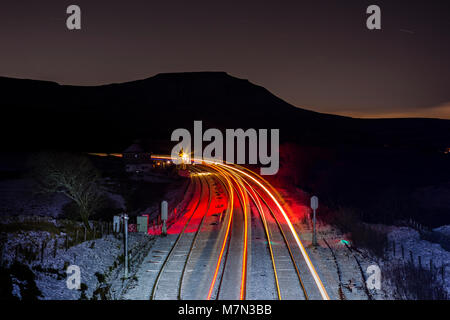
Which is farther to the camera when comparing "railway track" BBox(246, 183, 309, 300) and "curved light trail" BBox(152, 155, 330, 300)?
"curved light trail" BBox(152, 155, 330, 300)

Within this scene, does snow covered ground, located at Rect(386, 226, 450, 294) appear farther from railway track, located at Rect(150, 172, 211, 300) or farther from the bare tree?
the bare tree

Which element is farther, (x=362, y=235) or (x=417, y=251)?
(x=362, y=235)

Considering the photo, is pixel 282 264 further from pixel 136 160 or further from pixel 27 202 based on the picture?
pixel 136 160

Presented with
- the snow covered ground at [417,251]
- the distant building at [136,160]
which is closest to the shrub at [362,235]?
the snow covered ground at [417,251]

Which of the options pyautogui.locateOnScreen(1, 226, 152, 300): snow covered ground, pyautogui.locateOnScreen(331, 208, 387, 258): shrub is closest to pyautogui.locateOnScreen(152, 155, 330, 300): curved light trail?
pyautogui.locateOnScreen(331, 208, 387, 258): shrub

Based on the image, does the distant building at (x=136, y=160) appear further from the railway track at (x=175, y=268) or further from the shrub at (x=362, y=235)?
the shrub at (x=362, y=235)

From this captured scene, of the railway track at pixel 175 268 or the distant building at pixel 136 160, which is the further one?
the distant building at pixel 136 160

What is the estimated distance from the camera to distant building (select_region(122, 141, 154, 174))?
5891 cm

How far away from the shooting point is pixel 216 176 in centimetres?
5309

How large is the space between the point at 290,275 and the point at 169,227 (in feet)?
40.9

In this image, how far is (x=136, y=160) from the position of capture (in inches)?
2331

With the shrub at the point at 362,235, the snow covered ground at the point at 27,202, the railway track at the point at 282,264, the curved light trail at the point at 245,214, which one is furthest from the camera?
the snow covered ground at the point at 27,202

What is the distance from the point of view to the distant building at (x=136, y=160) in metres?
58.9

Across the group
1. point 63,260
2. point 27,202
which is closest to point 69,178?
point 63,260
